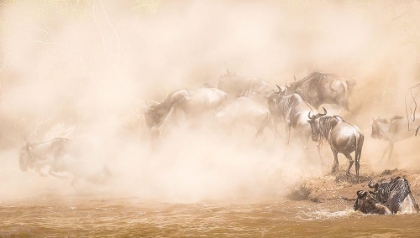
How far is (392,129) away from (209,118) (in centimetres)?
559

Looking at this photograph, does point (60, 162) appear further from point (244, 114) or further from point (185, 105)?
point (244, 114)

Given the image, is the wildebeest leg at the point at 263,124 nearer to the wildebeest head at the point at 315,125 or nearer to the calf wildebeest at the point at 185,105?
the calf wildebeest at the point at 185,105

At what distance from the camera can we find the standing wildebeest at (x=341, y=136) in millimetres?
11602

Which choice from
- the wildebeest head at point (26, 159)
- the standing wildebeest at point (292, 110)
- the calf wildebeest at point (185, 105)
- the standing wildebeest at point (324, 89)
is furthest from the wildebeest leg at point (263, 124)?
the wildebeest head at point (26, 159)

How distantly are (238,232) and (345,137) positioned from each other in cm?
483

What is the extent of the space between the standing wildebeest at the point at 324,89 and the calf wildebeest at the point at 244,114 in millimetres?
1182

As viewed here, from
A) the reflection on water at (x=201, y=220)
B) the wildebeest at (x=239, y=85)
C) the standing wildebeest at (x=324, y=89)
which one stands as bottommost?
the reflection on water at (x=201, y=220)

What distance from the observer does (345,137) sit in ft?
38.3

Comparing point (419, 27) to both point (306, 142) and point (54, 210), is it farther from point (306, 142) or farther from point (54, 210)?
point (54, 210)

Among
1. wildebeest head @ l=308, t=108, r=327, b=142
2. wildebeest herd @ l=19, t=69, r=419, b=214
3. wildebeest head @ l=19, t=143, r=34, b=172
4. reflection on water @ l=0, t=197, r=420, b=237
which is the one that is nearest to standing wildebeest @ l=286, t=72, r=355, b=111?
wildebeest herd @ l=19, t=69, r=419, b=214

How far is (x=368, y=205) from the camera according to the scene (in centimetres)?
915

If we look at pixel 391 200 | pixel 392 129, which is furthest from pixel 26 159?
pixel 391 200

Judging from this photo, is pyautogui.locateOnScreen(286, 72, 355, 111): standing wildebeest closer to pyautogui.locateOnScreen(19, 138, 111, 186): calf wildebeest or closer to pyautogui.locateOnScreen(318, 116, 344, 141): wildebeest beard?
pyautogui.locateOnScreen(318, 116, 344, 141): wildebeest beard

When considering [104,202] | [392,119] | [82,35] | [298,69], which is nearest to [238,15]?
[298,69]
